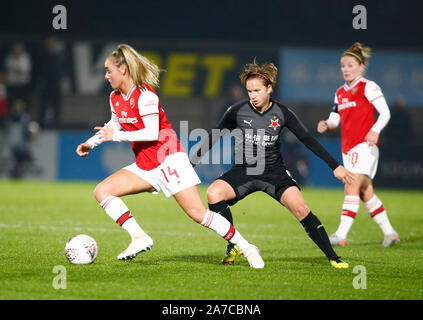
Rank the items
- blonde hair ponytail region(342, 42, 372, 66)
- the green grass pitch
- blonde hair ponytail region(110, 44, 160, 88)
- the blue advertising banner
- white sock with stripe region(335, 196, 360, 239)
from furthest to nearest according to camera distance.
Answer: the blue advertising banner
white sock with stripe region(335, 196, 360, 239)
blonde hair ponytail region(342, 42, 372, 66)
blonde hair ponytail region(110, 44, 160, 88)
the green grass pitch

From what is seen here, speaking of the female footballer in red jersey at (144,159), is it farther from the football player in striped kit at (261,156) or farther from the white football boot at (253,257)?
the football player in striped kit at (261,156)

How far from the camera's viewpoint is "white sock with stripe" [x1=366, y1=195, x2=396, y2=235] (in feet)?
28.8

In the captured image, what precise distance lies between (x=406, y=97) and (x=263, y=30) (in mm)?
4401

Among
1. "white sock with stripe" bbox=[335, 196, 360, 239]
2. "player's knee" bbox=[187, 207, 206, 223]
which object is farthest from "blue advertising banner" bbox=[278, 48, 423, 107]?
"player's knee" bbox=[187, 207, 206, 223]

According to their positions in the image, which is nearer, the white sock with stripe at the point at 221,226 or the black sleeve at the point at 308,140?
the white sock with stripe at the point at 221,226

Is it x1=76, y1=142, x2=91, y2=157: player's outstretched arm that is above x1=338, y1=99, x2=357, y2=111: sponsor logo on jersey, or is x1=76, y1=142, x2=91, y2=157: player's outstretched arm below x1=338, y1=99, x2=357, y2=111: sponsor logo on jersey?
below

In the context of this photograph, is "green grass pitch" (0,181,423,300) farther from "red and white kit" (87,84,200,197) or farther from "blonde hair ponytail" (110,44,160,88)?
"blonde hair ponytail" (110,44,160,88)

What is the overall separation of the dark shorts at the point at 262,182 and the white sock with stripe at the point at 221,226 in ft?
1.78

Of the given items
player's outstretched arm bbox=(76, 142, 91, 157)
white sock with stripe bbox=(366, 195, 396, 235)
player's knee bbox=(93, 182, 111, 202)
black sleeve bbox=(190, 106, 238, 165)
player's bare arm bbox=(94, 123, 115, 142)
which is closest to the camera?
player's bare arm bbox=(94, 123, 115, 142)

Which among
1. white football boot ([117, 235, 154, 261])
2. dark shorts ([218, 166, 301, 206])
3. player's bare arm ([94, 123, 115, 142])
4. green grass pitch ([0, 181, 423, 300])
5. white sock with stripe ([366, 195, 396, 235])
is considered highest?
player's bare arm ([94, 123, 115, 142])

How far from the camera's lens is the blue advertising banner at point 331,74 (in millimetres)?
19359

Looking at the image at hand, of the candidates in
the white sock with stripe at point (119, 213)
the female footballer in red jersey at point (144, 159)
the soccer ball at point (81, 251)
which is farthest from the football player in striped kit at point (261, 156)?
the soccer ball at point (81, 251)
